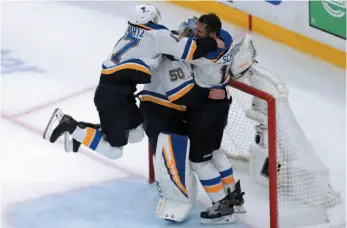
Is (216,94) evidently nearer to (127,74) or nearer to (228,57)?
(228,57)

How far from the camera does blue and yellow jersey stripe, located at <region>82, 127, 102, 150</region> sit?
4012 millimetres

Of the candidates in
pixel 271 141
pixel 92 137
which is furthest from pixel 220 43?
pixel 92 137

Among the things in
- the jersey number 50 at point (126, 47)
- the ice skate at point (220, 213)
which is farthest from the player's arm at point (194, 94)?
the ice skate at point (220, 213)

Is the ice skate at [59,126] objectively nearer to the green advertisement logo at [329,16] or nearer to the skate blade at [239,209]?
the skate blade at [239,209]

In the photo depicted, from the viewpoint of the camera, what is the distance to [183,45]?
3.73 meters

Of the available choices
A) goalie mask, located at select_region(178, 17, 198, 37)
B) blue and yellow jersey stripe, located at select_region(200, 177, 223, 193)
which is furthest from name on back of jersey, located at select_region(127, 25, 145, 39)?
blue and yellow jersey stripe, located at select_region(200, 177, 223, 193)

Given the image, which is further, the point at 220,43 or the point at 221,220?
the point at 221,220

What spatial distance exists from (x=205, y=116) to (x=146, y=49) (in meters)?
0.35

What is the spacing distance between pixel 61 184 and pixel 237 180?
2.53 ft

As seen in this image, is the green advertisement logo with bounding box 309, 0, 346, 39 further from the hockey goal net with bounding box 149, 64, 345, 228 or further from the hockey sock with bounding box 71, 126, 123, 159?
the hockey sock with bounding box 71, 126, 123, 159

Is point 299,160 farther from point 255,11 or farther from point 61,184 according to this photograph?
point 255,11

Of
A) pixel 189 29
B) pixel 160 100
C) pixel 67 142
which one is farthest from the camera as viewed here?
pixel 67 142

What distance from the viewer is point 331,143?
4.82 metres

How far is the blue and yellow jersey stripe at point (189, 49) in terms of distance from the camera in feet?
12.2
